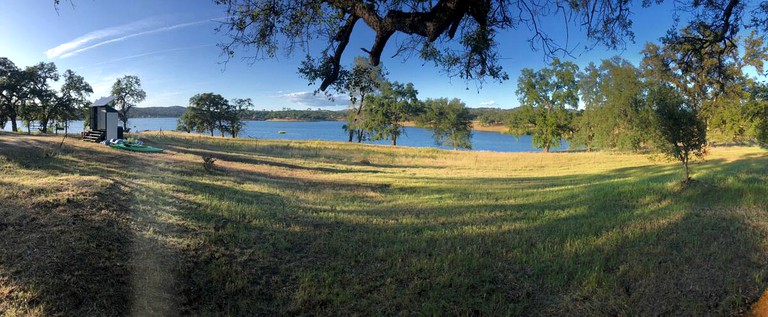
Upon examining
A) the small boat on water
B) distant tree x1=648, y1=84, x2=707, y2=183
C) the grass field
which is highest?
distant tree x1=648, y1=84, x2=707, y2=183

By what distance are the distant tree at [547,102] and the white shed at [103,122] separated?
51.0m

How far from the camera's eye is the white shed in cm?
2347

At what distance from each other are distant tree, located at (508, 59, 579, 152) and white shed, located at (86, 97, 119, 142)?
2009 inches

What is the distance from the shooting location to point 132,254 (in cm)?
523

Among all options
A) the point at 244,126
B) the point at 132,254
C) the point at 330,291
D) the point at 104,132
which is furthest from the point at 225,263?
the point at 244,126

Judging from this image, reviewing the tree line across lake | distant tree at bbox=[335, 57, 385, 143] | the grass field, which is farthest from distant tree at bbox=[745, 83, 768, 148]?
distant tree at bbox=[335, 57, 385, 143]

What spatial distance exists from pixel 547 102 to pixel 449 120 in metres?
18.0

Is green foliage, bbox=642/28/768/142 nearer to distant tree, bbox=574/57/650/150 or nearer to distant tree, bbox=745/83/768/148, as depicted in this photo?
distant tree, bbox=745/83/768/148

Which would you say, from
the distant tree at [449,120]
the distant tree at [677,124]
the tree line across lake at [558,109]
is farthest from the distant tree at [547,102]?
the distant tree at [677,124]

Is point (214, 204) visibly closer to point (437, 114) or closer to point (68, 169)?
point (68, 169)

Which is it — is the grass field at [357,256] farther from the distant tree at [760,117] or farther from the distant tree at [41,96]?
the distant tree at [41,96]

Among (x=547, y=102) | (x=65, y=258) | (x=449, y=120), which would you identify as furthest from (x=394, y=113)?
(x=65, y=258)

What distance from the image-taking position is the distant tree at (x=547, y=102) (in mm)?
55500

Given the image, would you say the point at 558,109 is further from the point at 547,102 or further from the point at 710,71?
the point at 710,71
